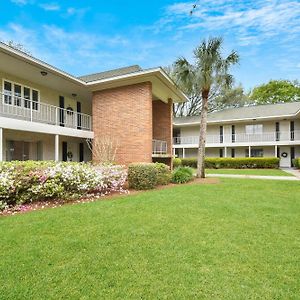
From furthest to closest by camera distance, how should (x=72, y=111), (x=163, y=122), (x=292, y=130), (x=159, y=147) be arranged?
1. (x=292, y=130)
2. (x=163, y=122)
3. (x=159, y=147)
4. (x=72, y=111)

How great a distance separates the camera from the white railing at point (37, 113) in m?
12.9

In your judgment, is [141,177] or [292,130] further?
[292,130]

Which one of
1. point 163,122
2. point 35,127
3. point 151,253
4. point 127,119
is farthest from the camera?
point 163,122

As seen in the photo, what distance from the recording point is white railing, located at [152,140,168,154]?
56.7 ft

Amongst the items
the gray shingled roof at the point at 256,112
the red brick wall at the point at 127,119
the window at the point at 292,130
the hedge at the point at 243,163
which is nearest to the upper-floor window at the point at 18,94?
the red brick wall at the point at 127,119

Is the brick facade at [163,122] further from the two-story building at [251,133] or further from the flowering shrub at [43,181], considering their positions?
the two-story building at [251,133]

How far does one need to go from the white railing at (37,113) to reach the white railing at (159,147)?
14.8ft

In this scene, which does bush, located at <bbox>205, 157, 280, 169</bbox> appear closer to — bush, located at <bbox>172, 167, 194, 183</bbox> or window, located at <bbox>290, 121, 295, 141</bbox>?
window, located at <bbox>290, 121, 295, 141</bbox>

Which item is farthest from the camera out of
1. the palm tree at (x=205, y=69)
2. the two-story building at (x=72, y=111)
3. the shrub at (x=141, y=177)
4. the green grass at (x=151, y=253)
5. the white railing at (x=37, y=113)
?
the palm tree at (x=205, y=69)

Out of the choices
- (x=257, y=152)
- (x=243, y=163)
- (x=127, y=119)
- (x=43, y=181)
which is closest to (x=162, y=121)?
(x=127, y=119)

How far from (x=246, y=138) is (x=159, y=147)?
1655 centimetres

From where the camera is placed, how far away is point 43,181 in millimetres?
7922

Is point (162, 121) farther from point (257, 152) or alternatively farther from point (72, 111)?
point (257, 152)

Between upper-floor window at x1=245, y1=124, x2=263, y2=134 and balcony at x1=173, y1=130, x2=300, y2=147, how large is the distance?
1.31 metres
